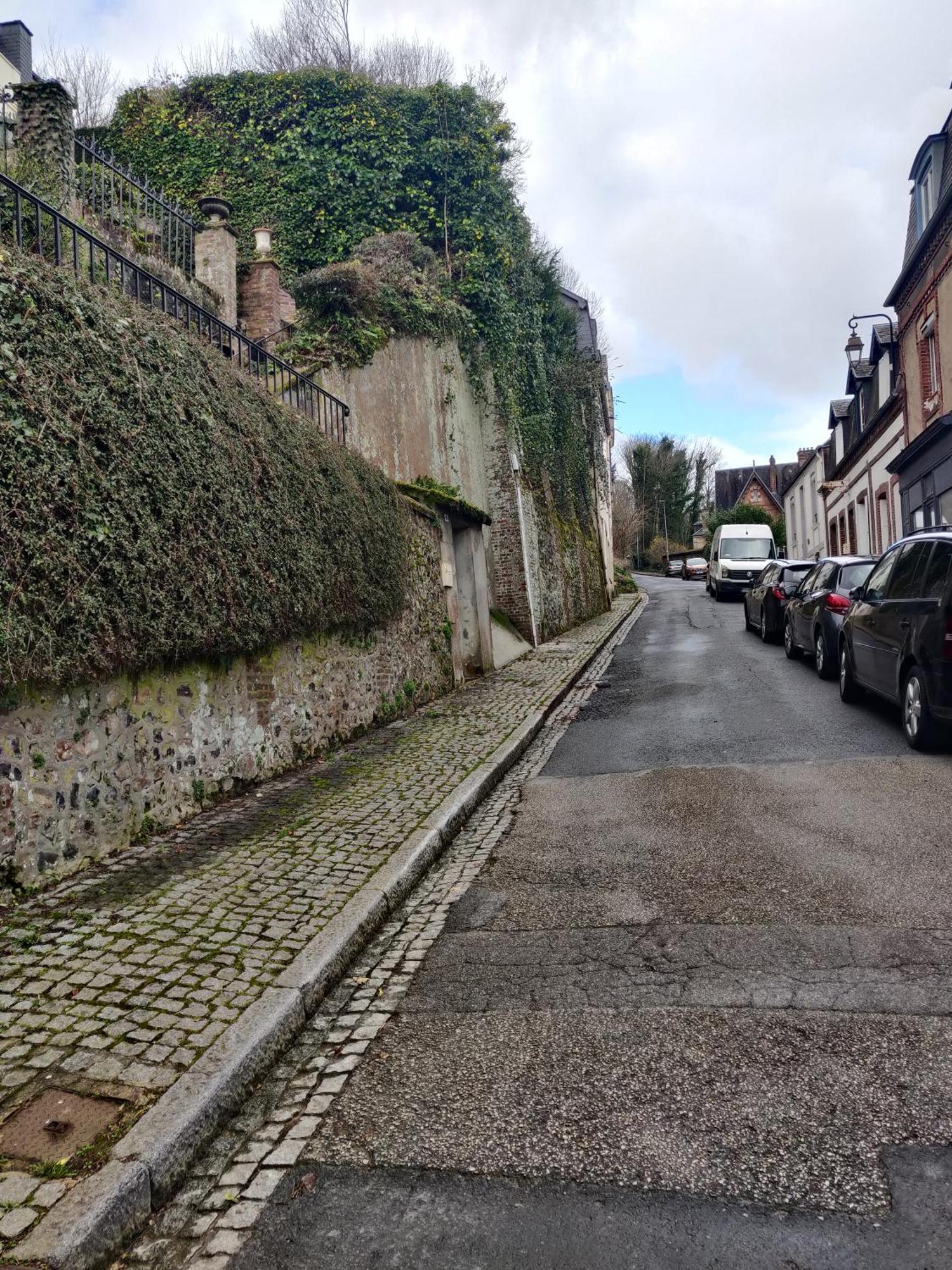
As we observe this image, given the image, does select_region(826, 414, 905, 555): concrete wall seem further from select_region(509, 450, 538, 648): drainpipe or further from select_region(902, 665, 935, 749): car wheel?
select_region(902, 665, 935, 749): car wheel

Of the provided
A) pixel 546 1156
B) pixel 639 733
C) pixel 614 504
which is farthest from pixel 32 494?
pixel 614 504

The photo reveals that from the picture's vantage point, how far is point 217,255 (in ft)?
44.4

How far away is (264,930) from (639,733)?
558 centimetres

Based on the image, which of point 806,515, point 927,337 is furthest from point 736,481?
point 927,337

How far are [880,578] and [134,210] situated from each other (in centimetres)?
1094

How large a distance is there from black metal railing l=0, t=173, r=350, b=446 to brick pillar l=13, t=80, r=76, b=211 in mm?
1504

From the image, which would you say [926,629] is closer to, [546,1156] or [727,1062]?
[727,1062]

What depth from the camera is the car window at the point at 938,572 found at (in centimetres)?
717

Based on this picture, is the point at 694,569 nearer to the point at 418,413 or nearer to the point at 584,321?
the point at 584,321

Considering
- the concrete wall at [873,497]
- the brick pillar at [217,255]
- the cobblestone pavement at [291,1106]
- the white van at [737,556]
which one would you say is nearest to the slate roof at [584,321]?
the white van at [737,556]

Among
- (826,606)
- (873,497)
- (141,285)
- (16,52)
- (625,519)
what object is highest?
(16,52)

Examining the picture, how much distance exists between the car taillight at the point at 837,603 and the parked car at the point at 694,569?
44.3m

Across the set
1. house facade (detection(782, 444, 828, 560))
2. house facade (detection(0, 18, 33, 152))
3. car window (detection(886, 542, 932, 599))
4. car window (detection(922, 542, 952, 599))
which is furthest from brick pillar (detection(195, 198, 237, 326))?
house facade (detection(782, 444, 828, 560))

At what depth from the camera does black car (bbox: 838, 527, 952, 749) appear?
706cm
